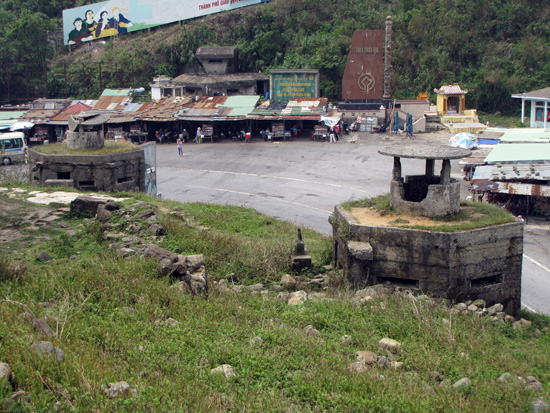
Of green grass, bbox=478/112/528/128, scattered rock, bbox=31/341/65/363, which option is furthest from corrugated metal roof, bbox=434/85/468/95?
scattered rock, bbox=31/341/65/363

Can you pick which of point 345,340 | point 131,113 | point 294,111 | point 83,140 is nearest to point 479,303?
point 345,340

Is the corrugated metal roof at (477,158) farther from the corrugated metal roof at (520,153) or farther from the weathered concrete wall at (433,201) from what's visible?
the weathered concrete wall at (433,201)

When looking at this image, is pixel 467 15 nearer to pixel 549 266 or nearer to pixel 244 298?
pixel 549 266

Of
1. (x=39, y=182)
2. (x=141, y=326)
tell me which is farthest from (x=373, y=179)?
(x=141, y=326)

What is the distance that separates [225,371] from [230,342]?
27.0 inches

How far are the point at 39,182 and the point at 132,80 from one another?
116ft

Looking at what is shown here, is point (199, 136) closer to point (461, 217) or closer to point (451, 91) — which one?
point (451, 91)

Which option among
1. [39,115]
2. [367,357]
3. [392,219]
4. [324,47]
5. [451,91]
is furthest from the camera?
[324,47]

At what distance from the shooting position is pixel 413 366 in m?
7.93

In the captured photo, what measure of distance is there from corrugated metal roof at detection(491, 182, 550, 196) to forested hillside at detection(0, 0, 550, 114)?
85.4ft

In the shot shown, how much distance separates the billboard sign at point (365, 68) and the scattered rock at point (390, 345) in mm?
35213

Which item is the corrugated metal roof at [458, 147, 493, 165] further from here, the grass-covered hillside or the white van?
the white van

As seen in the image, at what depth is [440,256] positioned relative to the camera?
11.9m

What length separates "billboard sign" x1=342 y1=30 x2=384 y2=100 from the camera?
138 feet
